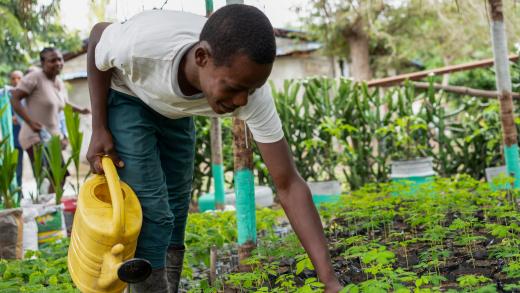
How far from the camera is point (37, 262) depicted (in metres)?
3.86

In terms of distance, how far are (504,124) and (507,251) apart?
2.85 m

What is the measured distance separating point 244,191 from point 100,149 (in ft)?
3.94

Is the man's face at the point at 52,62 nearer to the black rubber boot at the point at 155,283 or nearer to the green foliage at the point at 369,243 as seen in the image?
the green foliage at the point at 369,243

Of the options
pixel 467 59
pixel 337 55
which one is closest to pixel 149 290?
pixel 337 55

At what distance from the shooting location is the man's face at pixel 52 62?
6.66 m

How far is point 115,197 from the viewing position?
7.56ft

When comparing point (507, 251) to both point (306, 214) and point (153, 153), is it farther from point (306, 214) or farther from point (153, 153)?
point (153, 153)

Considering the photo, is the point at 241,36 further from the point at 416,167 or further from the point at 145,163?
the point at 416,167

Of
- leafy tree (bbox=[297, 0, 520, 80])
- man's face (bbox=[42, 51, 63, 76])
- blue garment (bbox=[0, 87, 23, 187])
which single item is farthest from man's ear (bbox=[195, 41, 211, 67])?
leafy tree (bbox=[297, 0, 520, 80])

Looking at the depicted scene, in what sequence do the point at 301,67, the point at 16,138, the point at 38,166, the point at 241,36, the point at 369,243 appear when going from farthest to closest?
the point at 301,67, the point at 16,138, the point at 38,166, the point at 369,243, the point at 241,36

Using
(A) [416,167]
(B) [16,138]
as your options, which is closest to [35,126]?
(B) [16,138]

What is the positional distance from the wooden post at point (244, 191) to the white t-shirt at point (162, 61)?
43.6 inches

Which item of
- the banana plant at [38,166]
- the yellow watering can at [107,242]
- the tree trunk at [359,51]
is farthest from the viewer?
the tree trunk at [359,51]

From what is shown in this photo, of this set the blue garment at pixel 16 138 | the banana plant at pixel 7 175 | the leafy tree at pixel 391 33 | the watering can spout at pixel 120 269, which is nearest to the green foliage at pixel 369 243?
the watering can spout at pixel 120 269
